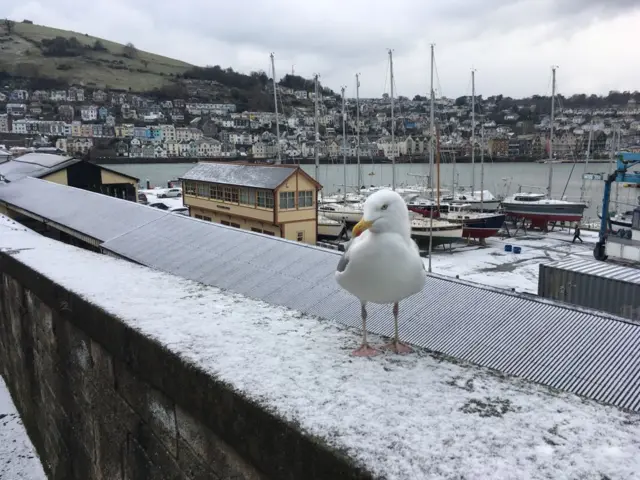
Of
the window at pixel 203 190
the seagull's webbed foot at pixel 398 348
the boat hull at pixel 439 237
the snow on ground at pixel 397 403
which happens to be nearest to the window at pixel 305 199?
the window at pixel 203 190

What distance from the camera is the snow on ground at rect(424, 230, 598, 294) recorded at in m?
18.2

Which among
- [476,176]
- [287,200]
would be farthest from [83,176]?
[476,176]

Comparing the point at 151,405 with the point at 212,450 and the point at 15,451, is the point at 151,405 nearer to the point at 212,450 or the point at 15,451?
the point at 212,450

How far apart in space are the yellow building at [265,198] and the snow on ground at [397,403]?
1473 centimetres

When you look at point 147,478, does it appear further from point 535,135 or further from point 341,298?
point 535,135

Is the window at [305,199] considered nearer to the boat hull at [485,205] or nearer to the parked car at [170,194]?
the boat hull at [485,205]

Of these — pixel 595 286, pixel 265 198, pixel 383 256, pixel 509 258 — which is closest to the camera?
pixel 383 256

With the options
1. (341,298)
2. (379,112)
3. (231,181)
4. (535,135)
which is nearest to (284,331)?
(341,298)

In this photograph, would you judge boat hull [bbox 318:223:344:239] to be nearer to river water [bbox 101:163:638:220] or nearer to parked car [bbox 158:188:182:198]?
parked car [bbox 158:188:182:198]

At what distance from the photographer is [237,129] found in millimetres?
137750

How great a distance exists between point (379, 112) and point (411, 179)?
7787cm

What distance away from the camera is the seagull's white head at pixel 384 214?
2.83 meters

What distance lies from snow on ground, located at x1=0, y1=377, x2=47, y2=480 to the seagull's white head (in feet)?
15.8

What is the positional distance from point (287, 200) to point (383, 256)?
15.9 m
